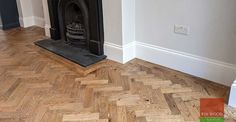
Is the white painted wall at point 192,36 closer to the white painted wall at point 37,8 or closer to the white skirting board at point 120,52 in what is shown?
the white skirting board at point 120,52

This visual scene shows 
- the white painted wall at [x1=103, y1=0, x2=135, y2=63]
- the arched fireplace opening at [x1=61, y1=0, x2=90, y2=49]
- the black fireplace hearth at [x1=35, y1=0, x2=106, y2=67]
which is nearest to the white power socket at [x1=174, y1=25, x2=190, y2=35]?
the white painted wall at [x1=103, y1=0, x2=135, y2=63]

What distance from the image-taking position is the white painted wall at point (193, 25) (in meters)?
2.17

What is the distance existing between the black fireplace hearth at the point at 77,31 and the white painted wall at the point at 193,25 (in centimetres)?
48

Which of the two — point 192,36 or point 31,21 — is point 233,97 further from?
point 31,21

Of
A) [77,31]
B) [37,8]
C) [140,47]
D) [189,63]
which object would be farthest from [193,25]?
[37,8]

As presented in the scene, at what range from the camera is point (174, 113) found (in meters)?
1.95

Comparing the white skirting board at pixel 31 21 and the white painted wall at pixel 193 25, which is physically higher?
the white painted wall at pixel 193 25

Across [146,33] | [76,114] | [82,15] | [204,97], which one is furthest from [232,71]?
[82,15]

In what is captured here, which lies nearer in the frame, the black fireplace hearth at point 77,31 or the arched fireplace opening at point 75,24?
the black fireplace hearth at point 77,31

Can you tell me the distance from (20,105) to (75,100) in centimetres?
46

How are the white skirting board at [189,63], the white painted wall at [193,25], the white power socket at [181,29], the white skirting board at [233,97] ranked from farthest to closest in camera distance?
the white power socket at [181,29] < the white skirting board at [189,63] < the white painted wall at [193,25] < the white skirting board at [233,97]

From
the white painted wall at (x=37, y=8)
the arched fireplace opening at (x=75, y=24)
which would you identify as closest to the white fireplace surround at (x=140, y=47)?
the arched fireplace opening at (x=75, y=24)

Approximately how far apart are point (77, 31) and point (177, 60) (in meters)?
1.32

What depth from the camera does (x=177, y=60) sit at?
2.61 m
